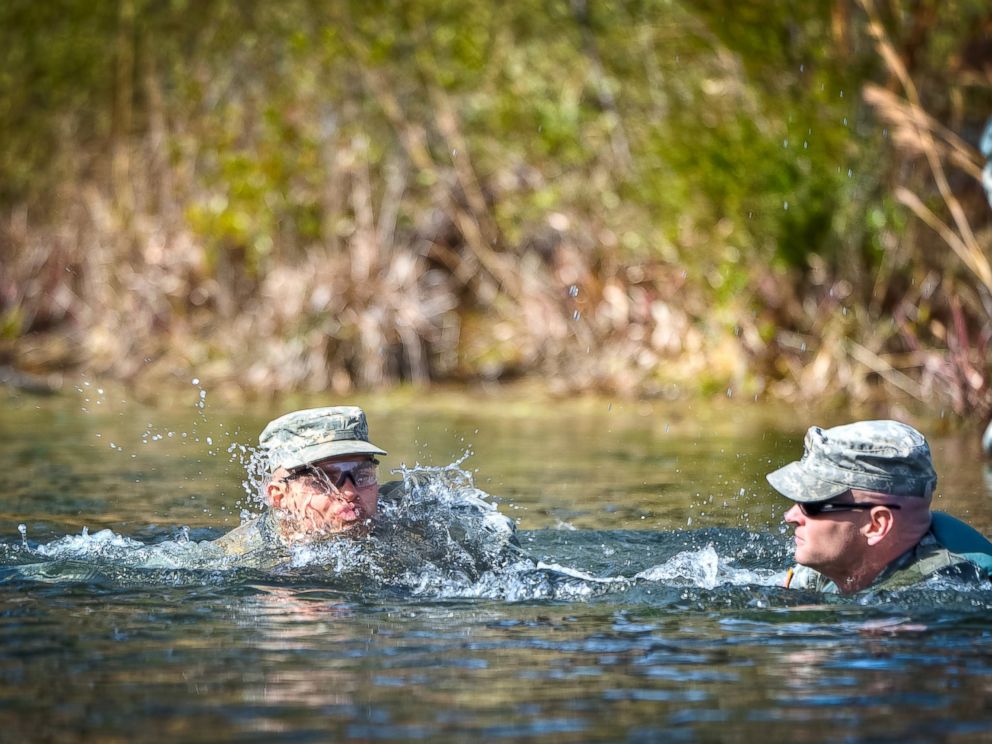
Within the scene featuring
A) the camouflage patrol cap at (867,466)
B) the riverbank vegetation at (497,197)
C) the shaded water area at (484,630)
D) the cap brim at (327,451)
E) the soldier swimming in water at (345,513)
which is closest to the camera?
the shaded water area at (484,630)

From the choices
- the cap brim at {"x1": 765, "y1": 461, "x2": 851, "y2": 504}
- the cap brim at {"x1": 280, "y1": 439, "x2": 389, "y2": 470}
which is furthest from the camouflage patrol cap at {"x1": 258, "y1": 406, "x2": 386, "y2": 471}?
the cap brim at {"x1": 765, "y1": 461, "x2": 851, "y2": 504}

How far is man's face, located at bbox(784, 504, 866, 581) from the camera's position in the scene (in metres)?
5.68

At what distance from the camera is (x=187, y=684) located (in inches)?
189

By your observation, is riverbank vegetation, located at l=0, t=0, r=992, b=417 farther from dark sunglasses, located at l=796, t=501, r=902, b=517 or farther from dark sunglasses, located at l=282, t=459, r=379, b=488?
dark sunglasses, located at l=796, t=501, r=902, b=517

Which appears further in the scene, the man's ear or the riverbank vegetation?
the riverbank vegetation

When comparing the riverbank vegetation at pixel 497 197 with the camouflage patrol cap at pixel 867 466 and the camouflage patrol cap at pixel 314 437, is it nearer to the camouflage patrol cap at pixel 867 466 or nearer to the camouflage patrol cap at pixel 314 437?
the camouflage patrol cap at pixel 314 437

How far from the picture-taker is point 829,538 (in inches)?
225

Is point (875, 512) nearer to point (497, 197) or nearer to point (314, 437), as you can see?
point (314, 437)

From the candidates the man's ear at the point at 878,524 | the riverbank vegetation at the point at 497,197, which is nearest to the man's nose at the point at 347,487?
the man's ear at the point at 878,524

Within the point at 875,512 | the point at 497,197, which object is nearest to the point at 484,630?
the point at 875,512

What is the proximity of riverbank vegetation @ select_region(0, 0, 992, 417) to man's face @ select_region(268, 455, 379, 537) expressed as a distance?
19.3 feet

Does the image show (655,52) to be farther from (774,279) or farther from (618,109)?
(774,279)

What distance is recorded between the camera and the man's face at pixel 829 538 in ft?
18.6

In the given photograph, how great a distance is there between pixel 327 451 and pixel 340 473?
121 millimetres
